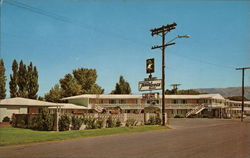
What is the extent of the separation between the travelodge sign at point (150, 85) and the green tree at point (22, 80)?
35.0 m

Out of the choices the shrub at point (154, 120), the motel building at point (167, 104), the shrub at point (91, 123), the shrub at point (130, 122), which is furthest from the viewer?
the motel building at point (167, 104)

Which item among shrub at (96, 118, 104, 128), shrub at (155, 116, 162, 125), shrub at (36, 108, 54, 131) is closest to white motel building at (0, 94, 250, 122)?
shrub at (155, 116, 162, 125)

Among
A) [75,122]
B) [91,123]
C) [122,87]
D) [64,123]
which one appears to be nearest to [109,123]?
[91,123]

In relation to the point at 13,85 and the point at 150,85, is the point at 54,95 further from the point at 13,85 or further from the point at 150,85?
the point at 150,85

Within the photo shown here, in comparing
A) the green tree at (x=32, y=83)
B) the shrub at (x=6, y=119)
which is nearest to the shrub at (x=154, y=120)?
the shrub at (x=6, y=119)

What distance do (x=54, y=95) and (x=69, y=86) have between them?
4.96 m

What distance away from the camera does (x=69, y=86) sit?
243 ft

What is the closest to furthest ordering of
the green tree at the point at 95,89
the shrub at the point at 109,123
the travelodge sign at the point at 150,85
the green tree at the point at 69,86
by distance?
the shrub at the point at 109,123 → the travelodge sign at the point at 150,85 → the green tree at the point at 69,86 → the green tree at the point at 95,89

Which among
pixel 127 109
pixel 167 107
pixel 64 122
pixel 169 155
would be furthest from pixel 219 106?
pixel 169 155

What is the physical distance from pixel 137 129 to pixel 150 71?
25.6ft

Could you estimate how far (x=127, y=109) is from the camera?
211 ft

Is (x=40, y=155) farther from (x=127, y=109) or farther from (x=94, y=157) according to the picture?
(x=127, y=109)

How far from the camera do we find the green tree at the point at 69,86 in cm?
7381

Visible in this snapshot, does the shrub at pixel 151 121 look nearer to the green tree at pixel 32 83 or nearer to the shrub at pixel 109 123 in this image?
the shrub at pixel 109 123
